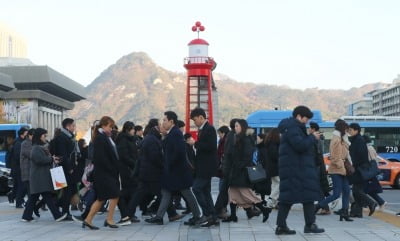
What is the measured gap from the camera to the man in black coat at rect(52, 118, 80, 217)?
38.1 ft

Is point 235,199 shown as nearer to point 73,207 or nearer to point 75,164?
point 75,164

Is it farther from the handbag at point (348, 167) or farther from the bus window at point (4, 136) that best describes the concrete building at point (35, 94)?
the handbag at point (348, 167)

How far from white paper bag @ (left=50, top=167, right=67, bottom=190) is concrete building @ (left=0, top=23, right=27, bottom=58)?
143m

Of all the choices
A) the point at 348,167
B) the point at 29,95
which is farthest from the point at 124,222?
the point at 29,95

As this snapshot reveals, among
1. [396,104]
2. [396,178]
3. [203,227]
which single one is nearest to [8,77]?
[396,178]

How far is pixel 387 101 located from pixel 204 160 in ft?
422

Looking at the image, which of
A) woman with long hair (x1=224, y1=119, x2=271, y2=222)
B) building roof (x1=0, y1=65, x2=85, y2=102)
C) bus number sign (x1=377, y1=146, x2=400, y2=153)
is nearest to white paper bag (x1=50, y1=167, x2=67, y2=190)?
woman with long hair (x1=224, y1=119, x2=271, y2=222)

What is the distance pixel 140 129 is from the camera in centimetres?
1425

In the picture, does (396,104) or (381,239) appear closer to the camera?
(381,239)

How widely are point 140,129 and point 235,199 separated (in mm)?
4100

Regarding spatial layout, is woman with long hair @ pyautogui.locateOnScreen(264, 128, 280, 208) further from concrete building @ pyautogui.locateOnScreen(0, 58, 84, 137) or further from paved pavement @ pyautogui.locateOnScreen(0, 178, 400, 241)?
concrete building @ pyautogui.locateOnScreen(0, 58, 84, 137)

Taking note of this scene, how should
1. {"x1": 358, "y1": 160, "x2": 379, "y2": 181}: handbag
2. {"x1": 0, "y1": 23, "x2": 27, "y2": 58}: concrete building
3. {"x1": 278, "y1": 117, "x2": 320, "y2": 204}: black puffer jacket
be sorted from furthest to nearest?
{"x1": 0, "y1": 23, "x2": 27, "y2": 58}: concrete building, {"x1": 358, "y1": 160, "x2": 379, "y2": 181}: handbag, {"x1": 278, "y1": 117, "x2": 320, "y2": 204}: black puffer jacket

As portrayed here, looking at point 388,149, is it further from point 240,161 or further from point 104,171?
point 104,171

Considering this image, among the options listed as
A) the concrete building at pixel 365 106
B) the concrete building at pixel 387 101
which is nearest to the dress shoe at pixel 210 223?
the concrete building at pixel 387 101
